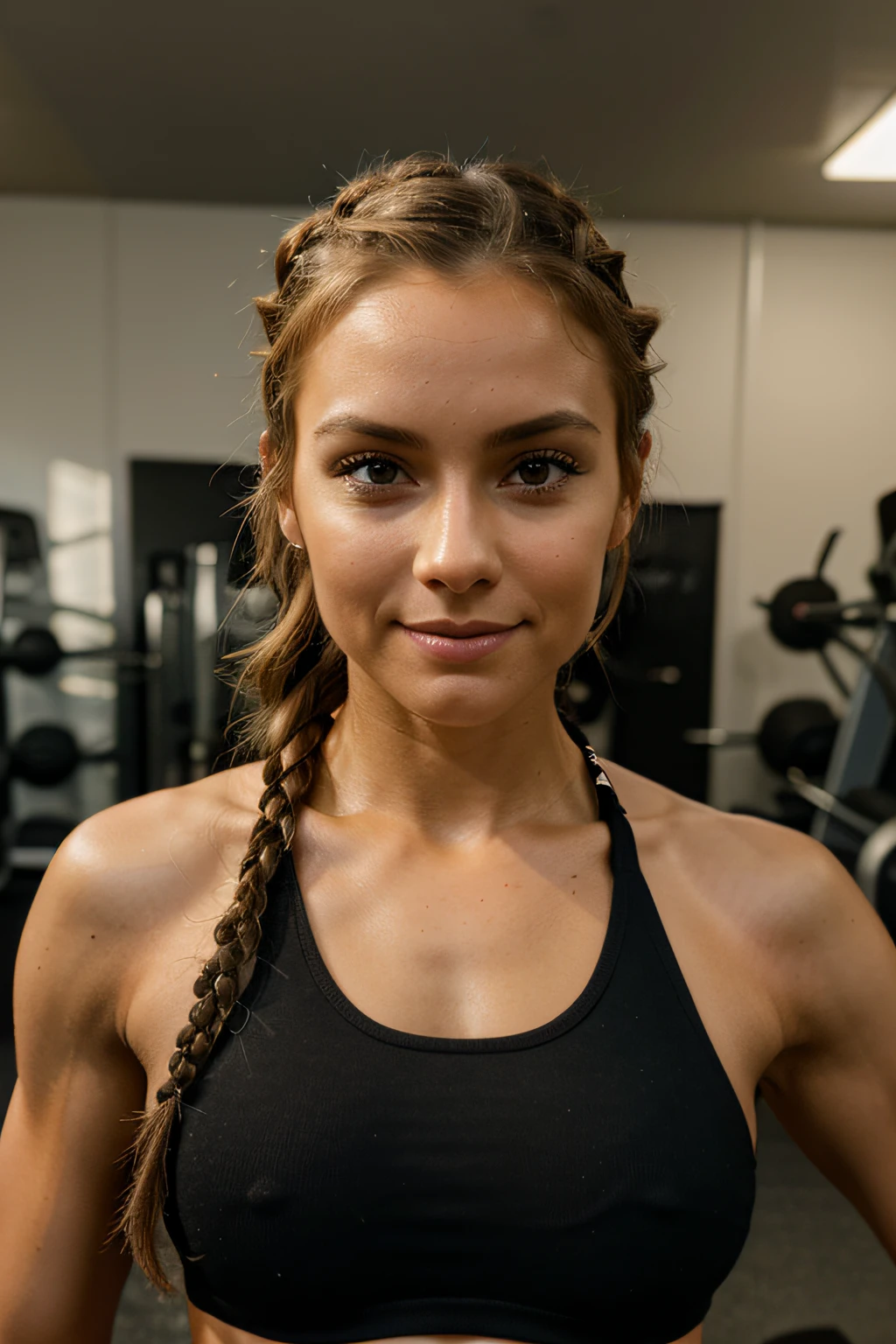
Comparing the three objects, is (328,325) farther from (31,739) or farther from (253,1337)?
(31,739)

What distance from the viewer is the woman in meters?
0.78

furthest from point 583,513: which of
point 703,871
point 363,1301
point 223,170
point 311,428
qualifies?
point 223,170

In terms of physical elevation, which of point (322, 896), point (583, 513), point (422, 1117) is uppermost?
point (583, 513)

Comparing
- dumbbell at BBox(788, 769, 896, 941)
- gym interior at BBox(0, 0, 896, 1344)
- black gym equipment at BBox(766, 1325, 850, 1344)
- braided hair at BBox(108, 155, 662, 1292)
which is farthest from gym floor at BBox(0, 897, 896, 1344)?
gym interior at BBox(0, 0, 896, 1344)

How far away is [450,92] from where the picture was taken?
11.4ft

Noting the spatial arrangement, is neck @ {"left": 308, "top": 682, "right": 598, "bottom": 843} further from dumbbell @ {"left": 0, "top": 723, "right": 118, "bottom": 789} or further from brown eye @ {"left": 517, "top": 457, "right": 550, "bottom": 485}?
dumbbell @ {"left": 0, "top": 723, "right": 118, "bottom": 789}

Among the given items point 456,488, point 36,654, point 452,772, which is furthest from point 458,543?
point 36,654

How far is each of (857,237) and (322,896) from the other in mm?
4739

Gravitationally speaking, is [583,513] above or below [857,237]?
below

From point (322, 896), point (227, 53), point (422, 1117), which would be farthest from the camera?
point (227, 53)

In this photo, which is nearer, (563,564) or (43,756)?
(563,564)

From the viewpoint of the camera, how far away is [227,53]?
10.5 feet

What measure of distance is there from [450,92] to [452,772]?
128 inches

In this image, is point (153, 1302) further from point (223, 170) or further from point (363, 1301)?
point (223, 170)
